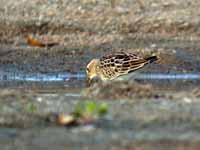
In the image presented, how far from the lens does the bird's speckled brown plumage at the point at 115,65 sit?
13492 mm

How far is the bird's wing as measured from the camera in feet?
44.2

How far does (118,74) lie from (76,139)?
17.7 feet

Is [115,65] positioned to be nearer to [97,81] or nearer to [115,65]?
[115,65]

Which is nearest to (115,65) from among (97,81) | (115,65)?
(115,65)

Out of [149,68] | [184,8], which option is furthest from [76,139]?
[184,8]

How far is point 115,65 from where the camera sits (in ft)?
44.5

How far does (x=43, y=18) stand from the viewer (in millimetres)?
18703

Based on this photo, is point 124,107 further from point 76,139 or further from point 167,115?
point 76,139

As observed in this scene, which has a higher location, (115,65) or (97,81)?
(115,65)

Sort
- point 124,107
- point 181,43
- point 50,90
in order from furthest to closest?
point 181,43 < point 50,90 < point 124,107

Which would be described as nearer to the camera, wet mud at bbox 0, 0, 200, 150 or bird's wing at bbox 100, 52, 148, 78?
wet mud at bbox 0, 0, 200, 150

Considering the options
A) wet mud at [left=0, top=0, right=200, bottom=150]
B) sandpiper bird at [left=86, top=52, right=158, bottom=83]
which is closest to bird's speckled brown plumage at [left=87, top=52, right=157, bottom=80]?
sandpiper bird at [left=86, top=52, right=158, bottom=83]

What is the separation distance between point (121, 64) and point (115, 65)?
0.10m

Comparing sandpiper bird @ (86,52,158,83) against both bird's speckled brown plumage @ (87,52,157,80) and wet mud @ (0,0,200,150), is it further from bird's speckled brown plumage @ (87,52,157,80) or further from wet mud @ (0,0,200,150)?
wet mud @ (0,0,200,150)
